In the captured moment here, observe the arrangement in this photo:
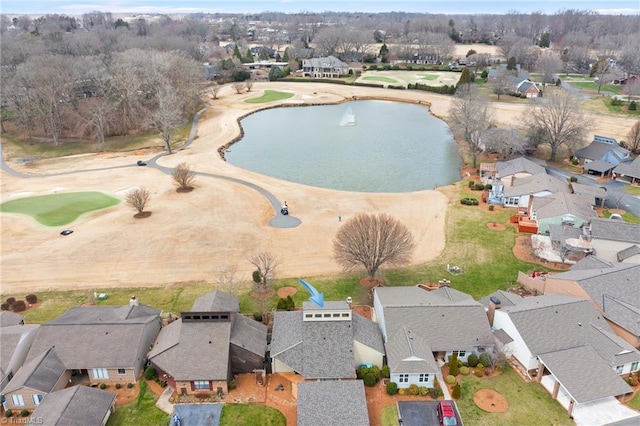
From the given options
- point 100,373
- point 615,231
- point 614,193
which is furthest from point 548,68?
point 100,373

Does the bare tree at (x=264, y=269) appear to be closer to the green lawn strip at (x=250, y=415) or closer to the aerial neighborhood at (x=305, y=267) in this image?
the aerial neighborhood at (x=305, y=267)

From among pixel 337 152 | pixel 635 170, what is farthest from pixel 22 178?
pixel 635 170

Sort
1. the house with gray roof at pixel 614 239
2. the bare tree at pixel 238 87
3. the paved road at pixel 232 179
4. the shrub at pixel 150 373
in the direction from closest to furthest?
the shrub at pixel 150 373
the house with gray roof at pixel 614 239
the paved road at pixel 232 179
the bare tree at pixel 238 87

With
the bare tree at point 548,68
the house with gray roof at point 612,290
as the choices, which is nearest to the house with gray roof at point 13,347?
the house with gray roof at point 612,290

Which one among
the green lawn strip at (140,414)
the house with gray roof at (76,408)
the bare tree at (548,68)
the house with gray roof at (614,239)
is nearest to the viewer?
the house with gray roof at (76,408)

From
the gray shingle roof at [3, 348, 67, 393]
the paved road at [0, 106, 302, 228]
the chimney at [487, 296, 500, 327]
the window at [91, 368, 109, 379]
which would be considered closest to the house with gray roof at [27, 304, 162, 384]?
the window at [91, 368, 109, 379]

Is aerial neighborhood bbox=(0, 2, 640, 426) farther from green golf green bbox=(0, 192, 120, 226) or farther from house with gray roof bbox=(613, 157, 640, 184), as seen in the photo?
house with gray roof bbox=(613, 157, 640, 184)

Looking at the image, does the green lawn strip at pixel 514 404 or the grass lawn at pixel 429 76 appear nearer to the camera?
the green lawn strip at pixel 514 404
